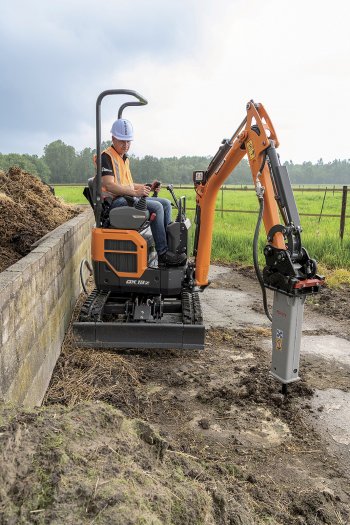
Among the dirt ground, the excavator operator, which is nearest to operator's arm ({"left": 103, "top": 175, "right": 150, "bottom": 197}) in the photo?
the excavator operator

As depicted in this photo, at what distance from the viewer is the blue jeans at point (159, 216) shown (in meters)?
5.39

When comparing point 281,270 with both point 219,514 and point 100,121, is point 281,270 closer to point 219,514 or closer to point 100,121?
point 219,514

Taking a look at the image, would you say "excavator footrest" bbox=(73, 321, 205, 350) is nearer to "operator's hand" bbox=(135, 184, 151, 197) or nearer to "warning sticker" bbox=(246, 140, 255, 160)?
"operator's hand" bbox=(135, 184, 151, 197)

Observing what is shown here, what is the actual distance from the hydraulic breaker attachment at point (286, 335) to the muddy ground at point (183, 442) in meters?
0.24

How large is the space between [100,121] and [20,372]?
3025mm

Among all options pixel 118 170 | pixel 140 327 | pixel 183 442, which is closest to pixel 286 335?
pixel 183 442

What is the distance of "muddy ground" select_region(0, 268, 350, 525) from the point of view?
1.84 metres

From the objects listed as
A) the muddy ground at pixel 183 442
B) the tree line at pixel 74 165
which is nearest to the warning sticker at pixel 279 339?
the muddy ground at pixel 183 442

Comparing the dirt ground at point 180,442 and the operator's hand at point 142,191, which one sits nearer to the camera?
the dirt ground at point 180,442

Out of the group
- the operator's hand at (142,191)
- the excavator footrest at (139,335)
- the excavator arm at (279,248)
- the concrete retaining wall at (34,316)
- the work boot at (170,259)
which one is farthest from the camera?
the work boot at (170,259)

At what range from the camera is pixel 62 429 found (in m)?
2.19

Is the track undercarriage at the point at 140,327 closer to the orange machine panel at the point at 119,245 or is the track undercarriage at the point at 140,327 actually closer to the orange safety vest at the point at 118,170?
the orange machine panel at the point at 119,245

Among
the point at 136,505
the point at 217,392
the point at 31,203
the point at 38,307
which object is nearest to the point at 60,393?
the point at 38,307

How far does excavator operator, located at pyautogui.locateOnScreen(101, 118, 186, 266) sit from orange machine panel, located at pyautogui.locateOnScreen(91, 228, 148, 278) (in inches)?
9.1
